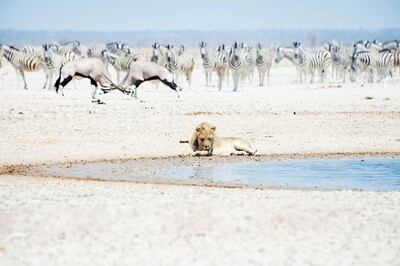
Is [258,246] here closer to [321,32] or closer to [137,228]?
[137,228]

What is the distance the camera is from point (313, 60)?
37938 millimetres

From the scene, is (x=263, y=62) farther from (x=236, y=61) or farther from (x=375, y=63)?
(x=375, y=63)

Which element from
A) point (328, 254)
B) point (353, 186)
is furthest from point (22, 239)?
point (353, 186)

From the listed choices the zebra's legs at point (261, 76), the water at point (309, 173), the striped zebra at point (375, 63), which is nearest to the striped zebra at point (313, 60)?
the striped zebra at point (375, 63)

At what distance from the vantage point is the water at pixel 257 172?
40.2ft

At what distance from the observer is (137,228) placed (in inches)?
337

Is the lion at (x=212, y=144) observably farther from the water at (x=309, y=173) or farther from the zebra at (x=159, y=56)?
the zebra at (x=159, y=56)

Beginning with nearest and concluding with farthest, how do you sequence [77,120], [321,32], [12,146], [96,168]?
[96,168] < [12,146] < [77,120] < [321,32]

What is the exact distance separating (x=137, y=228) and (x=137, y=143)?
25.6ft

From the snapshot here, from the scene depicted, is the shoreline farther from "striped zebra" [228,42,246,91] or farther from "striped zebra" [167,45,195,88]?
"striped zebra" [167,45,195,88]

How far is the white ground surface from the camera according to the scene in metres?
7.85

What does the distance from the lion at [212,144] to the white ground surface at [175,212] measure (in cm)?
63

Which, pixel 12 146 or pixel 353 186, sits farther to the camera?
pixel 12 146

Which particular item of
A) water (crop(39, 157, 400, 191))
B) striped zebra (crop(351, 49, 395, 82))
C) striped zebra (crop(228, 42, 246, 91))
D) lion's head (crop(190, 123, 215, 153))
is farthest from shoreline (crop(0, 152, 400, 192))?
striped zebra (crop(351, 49, 395, 82))
